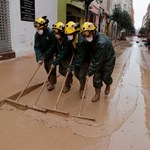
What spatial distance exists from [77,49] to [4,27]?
4.49 m

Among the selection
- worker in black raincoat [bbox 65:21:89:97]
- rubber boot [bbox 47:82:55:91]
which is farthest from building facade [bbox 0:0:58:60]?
worker in black raincoat [bbox 65:21:89:97]

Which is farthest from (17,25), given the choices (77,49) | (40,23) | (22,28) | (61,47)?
(77,49)

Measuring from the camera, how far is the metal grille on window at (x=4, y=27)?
739 cm

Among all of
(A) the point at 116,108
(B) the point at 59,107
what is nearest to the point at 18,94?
(B) the point at 59,107

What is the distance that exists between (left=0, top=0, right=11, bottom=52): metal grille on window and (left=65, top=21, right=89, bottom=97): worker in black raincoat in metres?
4.12

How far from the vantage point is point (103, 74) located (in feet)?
13.9

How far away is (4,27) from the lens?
24.9ft

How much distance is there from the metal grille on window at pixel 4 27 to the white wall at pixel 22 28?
0.72 ft

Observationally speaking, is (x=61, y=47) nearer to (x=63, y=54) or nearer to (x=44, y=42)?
(x=63, y=54)

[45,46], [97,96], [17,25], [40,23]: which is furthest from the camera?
[17,25]

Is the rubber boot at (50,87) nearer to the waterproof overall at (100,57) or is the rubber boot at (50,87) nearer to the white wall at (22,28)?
the waterproof overall at (100,57)

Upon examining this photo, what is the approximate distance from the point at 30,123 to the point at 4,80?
2242 millimetres

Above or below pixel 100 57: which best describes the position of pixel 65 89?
below

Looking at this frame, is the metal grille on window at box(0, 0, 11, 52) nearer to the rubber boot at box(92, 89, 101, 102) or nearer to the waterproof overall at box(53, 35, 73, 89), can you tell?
the waterproof overall at box(53, 35, 73, 89)
